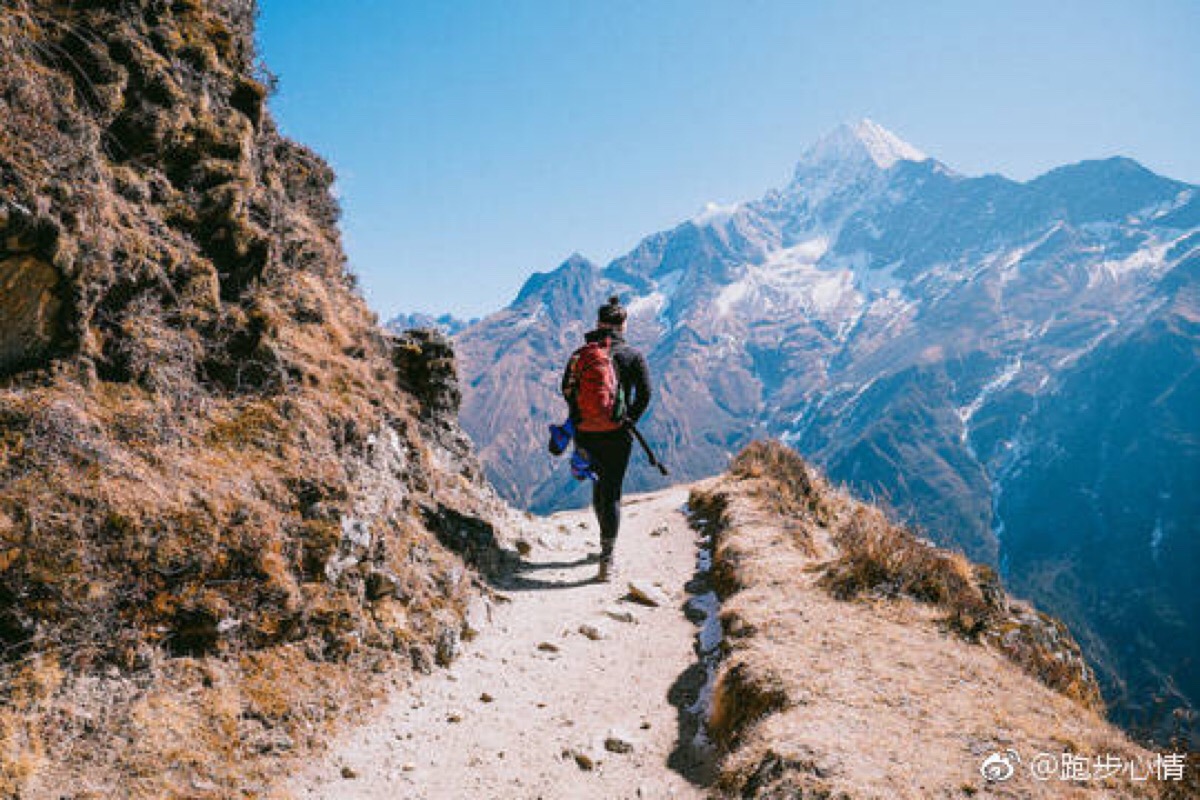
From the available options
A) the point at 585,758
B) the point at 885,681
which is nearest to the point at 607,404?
the point at 585,758

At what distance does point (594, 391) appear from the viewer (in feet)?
32.5

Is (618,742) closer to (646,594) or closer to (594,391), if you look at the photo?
(646,594)

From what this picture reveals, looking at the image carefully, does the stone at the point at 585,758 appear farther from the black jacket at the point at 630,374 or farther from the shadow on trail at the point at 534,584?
the black jacket at the point at 630,374

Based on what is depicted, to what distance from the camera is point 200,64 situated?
817 cm

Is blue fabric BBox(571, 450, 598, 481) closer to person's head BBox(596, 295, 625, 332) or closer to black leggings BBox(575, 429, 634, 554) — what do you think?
black leggings BBox(575, 429, 634, 554)

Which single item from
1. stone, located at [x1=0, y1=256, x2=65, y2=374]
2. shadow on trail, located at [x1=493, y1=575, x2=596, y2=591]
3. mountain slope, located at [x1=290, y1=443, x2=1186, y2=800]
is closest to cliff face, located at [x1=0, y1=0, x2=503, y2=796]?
stone, located at [x1=0, y1=256, x2=65, y2=374]

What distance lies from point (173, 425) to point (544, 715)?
4921mm

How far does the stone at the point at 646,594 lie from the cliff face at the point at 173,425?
2.94 metres

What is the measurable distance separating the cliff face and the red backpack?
2.91m

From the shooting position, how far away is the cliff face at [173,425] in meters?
4.44

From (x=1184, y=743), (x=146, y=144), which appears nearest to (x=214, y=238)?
(x=146, y=144)

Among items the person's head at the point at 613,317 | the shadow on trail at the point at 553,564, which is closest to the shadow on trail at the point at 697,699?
the shadow on trail at the point at 553,564

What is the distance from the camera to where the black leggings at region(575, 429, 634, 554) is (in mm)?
10172

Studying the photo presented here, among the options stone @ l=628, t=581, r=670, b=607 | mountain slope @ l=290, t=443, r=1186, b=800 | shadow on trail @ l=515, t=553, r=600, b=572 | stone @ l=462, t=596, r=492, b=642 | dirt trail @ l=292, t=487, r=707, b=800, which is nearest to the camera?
mountain slope @ l=290, t=443, r=1186, b=800
